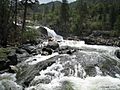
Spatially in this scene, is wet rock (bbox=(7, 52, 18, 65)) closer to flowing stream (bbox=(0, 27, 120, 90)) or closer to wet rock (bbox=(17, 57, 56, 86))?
wet rock (bbox=(17, 57, 56, 86))

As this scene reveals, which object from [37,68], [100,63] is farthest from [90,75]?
[37,68]

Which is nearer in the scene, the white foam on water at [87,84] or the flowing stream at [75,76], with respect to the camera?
the white foam on water at [87,84]

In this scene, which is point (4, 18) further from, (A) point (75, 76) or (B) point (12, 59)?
(A) point (75, 76)

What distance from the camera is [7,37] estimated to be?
39.2m

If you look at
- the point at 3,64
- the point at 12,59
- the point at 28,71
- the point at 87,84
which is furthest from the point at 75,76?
the point at 12,59

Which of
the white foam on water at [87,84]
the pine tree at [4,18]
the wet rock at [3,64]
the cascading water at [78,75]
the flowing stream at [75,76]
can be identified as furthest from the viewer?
the pine tree at [4,18]

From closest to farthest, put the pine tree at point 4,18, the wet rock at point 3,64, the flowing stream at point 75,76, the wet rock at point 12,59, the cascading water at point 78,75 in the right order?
1. the flowing stream at point 75,76
2. the cascading water at point 78,75
3. the wet rock at point 3,64
4. the wet rock at point 12,59
5. the pine tree at point 4,18

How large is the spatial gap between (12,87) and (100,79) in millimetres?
7137

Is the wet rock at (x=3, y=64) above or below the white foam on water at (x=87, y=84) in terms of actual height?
above

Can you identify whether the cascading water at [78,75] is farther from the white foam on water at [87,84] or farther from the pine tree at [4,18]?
the pine tree at [4,18]

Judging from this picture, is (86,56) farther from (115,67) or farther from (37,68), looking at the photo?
(37,68)

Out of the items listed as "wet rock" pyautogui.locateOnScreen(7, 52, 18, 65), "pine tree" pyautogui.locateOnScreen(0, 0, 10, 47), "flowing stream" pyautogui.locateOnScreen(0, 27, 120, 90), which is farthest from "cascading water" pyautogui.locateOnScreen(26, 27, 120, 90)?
"pine tree" pyautogui.locateOnScreen(0, 0, 10, 47)

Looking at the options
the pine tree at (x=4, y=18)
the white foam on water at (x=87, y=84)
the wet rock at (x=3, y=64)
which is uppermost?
the pine tree at (x=4, y=18)

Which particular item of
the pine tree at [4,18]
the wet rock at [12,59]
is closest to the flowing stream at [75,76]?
the wet rock at [12,59]
